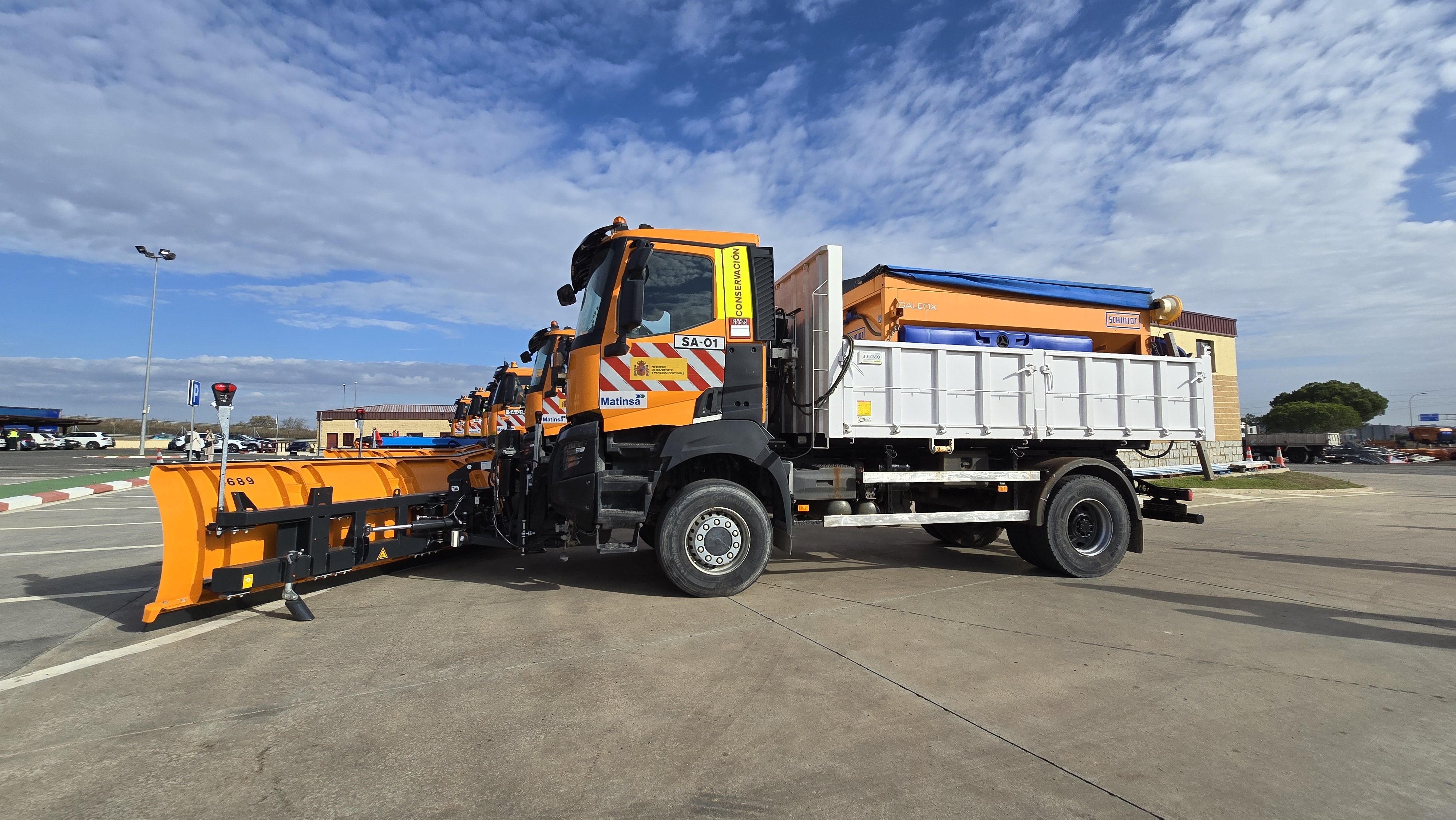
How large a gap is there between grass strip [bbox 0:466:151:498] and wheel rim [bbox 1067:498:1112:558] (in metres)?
15.9

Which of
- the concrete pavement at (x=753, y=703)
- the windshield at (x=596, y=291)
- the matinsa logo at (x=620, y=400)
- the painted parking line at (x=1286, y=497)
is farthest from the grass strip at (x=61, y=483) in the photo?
the painted parking line at (x=1286, y=497)

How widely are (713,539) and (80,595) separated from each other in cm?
533

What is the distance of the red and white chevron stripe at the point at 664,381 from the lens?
548 centimetres

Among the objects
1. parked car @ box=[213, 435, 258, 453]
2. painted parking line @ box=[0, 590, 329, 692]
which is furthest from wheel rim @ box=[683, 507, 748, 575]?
parked car @ box=[213, 435, 258, 453]

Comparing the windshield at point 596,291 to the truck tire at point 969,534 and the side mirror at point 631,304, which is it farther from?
the truck tire at point 969,534

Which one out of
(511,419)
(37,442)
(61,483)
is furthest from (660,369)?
(37,442)

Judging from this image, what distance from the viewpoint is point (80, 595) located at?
559cm

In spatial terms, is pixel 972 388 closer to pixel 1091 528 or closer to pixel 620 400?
pixel 1091 528

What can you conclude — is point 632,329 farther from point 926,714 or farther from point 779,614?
point 926,714

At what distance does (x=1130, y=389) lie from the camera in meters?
6.85

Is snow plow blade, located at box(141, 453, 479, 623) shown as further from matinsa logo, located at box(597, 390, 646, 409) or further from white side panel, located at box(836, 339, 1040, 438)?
white side panel, located at box(836, 339, 1040, 438)

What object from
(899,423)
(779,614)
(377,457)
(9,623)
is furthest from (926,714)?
(9,623)

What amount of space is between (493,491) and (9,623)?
3.38 metres

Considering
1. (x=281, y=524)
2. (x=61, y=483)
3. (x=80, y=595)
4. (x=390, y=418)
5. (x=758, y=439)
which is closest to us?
(x=281, y=524)
